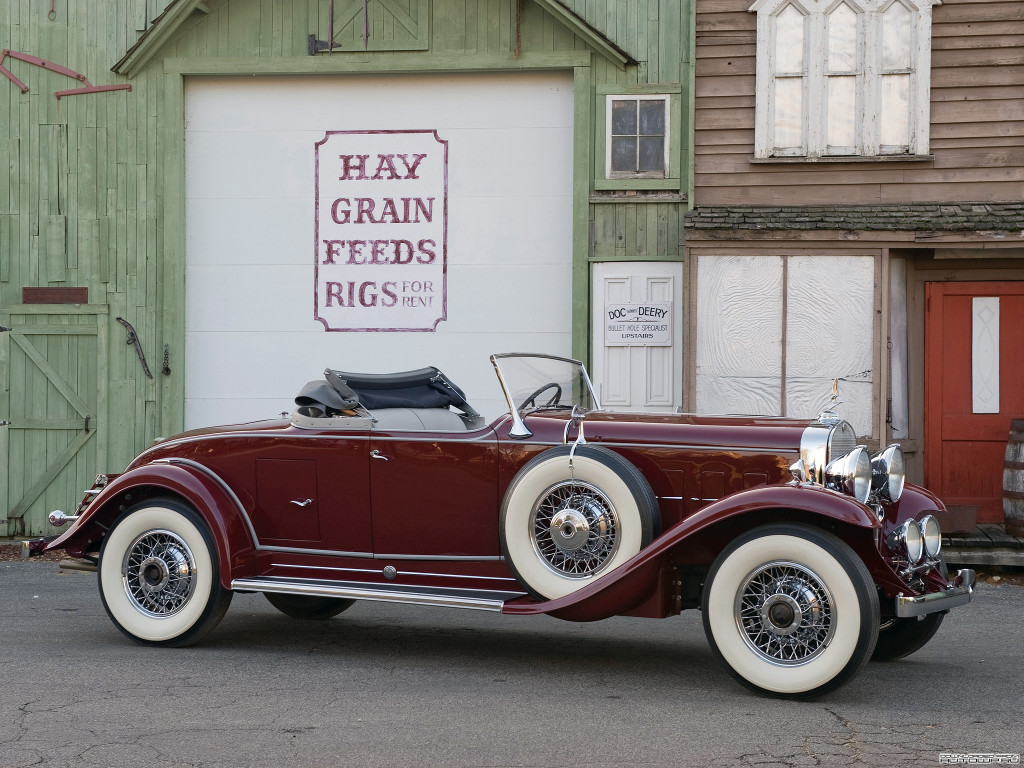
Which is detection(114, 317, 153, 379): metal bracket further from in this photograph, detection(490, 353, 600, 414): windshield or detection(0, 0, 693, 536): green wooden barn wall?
detection(490, 353, 600, 414): windshield

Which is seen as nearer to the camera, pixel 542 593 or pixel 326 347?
pixel 542 593

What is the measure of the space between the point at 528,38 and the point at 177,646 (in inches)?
264

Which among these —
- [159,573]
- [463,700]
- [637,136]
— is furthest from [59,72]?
[463,700]

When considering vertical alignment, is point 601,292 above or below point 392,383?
above

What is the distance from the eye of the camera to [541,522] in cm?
535

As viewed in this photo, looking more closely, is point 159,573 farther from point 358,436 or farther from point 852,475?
point 852,475

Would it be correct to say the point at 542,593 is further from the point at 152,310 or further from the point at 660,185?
the point at 152,310

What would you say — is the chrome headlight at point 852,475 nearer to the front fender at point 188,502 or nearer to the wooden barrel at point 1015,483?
the front fender at point 188,502

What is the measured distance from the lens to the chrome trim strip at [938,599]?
4754mm

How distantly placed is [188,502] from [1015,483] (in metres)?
6.47

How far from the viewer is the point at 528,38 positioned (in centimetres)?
1067

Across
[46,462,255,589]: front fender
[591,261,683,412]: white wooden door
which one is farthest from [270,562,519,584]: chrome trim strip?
[591,261,683,412]: white wooden door

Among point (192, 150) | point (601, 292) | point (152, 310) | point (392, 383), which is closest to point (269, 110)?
point (192, 150)

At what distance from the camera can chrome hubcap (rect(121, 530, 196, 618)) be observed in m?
6.00
